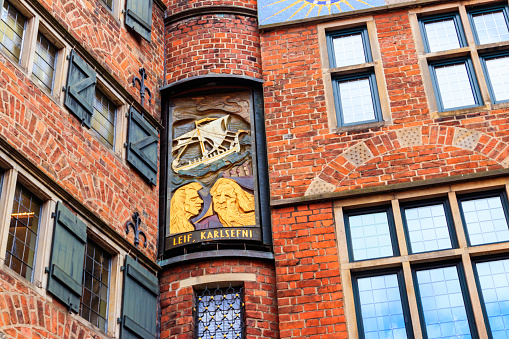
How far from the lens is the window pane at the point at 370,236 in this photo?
10.0 meters

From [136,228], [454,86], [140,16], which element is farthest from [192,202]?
[454,86]

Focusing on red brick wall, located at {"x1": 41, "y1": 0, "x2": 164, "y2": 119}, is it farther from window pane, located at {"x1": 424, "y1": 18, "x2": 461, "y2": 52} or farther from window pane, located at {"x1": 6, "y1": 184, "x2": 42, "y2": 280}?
window pane, located at {"x1": 424, "y1": 18, "x2": 461, "y2": 52}

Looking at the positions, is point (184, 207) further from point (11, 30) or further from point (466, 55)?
point (466, 55)

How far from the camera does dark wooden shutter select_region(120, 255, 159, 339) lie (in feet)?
30.8

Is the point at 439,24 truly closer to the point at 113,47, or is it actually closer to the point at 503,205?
the point at 503,205

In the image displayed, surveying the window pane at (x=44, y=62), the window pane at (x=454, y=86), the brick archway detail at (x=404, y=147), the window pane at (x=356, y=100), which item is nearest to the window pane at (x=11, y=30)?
the window pane at (x=44, y=62)

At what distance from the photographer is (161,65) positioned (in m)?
12.5

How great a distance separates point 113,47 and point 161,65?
1321mm

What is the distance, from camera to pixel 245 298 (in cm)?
995

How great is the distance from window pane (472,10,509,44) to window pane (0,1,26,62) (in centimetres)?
664

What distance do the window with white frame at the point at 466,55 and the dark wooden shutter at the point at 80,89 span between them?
4827 mm

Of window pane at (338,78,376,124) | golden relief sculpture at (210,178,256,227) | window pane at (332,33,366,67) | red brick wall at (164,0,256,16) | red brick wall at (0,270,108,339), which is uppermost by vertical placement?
red brick wall at (164,0,256,16)

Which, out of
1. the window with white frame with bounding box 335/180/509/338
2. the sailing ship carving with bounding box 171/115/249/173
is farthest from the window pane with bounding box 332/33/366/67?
the window with white frame with bounding box 335/180/509/338

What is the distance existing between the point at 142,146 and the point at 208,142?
102 cm
